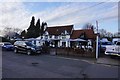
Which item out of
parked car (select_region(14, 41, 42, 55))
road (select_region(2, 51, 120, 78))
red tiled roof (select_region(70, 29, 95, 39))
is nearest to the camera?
road (select_region(2, 51, 120, 78))

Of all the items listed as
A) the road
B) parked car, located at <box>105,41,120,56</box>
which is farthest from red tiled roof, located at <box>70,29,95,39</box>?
the road

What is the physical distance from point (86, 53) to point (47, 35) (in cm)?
3837

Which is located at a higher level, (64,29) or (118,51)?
(64,29)

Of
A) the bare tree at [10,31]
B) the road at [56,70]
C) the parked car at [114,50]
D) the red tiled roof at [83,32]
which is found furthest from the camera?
the bare tree at [10,31]

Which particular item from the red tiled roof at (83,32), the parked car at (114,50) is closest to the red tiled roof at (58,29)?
the red tiled roof at (83,32)

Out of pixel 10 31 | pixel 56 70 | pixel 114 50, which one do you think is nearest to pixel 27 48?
pixel 114 50

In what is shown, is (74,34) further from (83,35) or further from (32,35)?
(32,35)

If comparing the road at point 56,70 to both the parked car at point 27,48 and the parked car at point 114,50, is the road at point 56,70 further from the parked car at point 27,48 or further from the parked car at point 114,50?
the parked car at point 27,48

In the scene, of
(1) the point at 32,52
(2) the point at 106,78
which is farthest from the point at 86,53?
(2) the point at 106,78

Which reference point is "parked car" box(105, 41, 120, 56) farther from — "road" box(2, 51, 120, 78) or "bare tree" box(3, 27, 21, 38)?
"bare tree" box(3, 27, 21, 38)

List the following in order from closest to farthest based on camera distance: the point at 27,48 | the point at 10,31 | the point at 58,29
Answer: the point at 27,48, the point at 58,29, the point at 10,31

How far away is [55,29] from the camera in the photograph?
61.8 metres

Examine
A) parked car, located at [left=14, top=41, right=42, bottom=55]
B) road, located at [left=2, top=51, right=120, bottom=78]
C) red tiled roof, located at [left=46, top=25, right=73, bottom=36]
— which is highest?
Answer: red tiled roof, located at [left=46, top=25, right=73, bottom=36]

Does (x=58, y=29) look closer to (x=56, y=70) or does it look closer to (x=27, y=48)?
(x=27, y=48)
